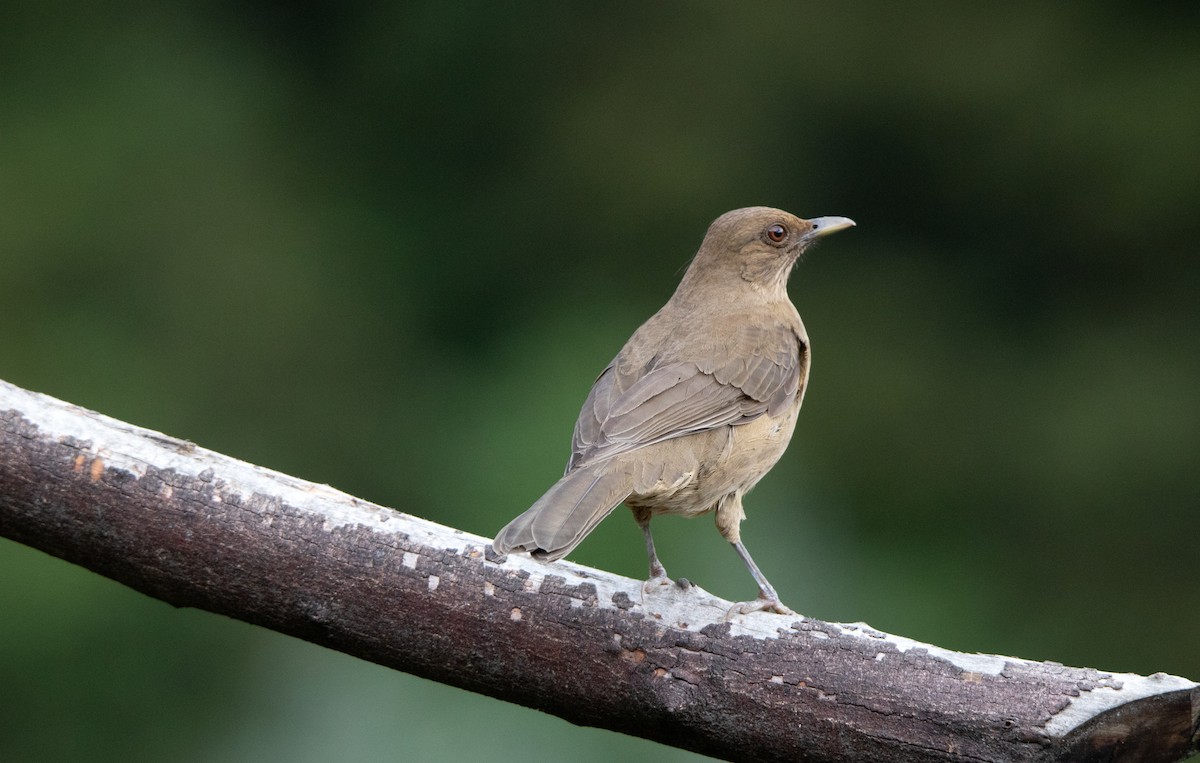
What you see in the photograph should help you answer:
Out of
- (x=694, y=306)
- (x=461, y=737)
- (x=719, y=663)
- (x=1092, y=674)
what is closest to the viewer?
(x=1092, y=674)

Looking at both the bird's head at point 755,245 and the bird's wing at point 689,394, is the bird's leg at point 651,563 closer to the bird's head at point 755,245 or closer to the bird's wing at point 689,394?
the bird's wing at point 689,394

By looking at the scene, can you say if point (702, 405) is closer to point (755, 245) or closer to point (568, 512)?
point (568, 512)

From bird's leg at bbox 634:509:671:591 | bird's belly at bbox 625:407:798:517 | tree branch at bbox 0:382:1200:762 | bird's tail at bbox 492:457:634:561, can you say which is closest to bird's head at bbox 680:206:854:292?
bird's belly at bbox 625:407:798:517

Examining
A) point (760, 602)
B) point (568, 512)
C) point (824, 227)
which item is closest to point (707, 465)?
point (760, 602)

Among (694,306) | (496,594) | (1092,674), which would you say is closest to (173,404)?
(694,306)

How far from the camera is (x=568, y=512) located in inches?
124

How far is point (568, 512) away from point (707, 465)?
2.22 feet

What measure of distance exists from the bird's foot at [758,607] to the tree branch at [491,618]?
29 mm

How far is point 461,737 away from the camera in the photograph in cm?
501

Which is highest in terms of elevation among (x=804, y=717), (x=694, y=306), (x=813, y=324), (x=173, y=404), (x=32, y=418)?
(x=813, y=324)

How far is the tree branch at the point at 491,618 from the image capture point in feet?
9.55

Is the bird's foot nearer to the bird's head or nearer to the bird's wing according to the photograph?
the bird's wing

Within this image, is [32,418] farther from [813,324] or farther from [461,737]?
[813,324]

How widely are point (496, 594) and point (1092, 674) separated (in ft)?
4.24
